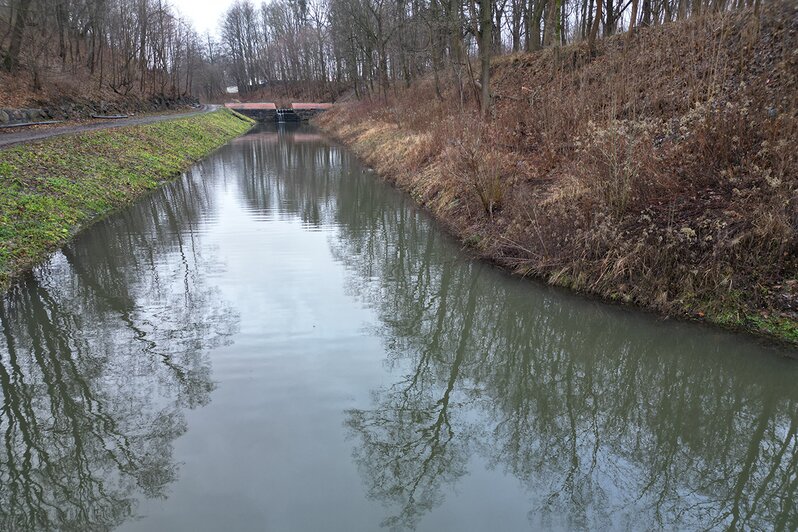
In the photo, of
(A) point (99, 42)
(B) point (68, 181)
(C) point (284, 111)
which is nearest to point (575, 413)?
(B) point (68, 181)

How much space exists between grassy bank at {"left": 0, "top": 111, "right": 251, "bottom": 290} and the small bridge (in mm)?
40431

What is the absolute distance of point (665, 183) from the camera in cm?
765

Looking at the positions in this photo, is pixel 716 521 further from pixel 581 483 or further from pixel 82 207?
pixel 82 207

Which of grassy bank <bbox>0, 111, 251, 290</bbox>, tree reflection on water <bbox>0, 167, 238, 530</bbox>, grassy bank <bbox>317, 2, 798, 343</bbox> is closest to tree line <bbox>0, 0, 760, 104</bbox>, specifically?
grassy bank <bbox>317, 2, 798, 343</bbox>

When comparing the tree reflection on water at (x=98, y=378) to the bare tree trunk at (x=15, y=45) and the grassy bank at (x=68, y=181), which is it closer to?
the grassy bank at (x=68, y=181)

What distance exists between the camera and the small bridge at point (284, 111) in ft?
205

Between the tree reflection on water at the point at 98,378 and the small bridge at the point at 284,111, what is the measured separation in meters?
55.9

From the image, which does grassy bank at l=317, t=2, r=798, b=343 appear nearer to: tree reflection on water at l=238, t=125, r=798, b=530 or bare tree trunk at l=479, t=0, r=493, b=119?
tree reflection on water at l=238, t=125, r=798, b=530

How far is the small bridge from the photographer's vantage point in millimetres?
62531

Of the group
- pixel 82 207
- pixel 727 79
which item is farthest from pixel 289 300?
pixel 727 79

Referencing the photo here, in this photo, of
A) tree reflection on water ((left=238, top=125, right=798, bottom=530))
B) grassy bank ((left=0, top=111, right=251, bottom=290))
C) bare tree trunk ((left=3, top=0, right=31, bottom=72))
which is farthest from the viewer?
bare tree trunk ((left=3, top=0, right=31, bottom=72))

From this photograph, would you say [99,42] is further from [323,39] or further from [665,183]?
[665,183]

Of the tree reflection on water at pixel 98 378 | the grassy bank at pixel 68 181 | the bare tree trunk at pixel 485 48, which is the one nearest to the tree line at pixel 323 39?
the bare tree trunk at pixel 485 48

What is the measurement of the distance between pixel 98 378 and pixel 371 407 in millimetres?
2953
